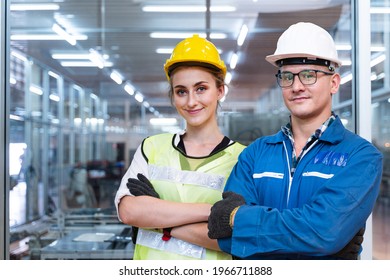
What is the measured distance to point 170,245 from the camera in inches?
52.0

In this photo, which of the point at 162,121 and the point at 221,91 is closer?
the point at 221,91

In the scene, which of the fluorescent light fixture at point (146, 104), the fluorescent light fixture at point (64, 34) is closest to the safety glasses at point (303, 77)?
the fluorescent light fixture at point (64, 34)

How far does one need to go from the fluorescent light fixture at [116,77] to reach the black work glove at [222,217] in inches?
278

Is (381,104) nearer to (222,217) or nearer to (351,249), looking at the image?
(351,249)

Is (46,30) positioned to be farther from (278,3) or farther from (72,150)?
(72,150)

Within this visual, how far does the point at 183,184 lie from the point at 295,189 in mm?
Result: 344

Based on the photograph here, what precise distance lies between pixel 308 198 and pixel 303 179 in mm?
46

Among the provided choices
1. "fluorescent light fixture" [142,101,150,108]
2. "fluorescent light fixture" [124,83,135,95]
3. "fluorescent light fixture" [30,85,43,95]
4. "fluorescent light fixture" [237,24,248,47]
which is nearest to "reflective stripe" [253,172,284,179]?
"fluorescent light fixture" [237,24,248,47]

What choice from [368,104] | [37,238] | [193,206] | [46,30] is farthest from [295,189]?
[46,30]

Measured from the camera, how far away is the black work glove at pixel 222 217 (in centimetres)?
110

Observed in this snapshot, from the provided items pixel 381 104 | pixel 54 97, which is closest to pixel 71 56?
pixel 54 97

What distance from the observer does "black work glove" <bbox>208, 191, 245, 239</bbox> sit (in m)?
1.10

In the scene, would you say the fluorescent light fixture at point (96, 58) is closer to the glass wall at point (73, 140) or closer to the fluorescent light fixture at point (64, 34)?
the fluorescent light fixture at point (64, 34)

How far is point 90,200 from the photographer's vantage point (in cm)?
760
